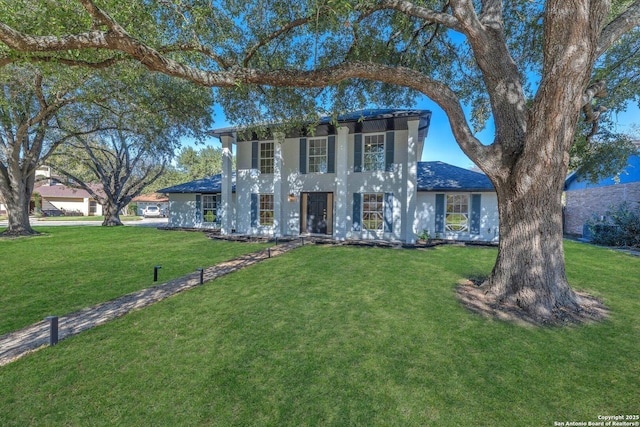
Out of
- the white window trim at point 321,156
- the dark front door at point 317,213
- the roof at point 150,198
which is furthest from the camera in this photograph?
the roof at point 150,198

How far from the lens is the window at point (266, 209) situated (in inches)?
545

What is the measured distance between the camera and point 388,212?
39.4 ft

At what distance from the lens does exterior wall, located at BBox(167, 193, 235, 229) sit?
1775cm

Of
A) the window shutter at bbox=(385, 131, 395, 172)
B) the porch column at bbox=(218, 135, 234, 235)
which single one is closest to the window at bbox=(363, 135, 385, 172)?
the window shutter at bbox=(385, 131, 395, 172)

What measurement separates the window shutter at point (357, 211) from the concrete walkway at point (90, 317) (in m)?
6.75

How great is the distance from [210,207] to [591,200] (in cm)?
2314

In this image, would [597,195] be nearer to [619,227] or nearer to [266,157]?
[619,227]

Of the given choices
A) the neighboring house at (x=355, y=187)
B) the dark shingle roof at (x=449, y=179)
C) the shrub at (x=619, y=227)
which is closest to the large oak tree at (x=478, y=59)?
the neighboring house at (x=355, y=187)

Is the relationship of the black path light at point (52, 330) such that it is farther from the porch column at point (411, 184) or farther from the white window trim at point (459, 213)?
the white window trim at point (459, 213)

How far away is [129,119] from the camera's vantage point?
13.7 metres

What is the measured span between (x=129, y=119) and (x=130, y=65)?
9287mm

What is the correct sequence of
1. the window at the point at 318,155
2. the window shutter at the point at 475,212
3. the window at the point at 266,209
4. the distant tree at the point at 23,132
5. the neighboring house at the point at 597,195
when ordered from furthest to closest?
the window at the point at 266,209, the neighboring house at the point at 597,195, the window at the point at 318,155, the window shutter at the point at 475,212, the distant tree at the point at 23,132


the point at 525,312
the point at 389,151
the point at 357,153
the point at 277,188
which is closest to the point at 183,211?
the point at 277,188

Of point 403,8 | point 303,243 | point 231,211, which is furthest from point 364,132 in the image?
point 231,211
